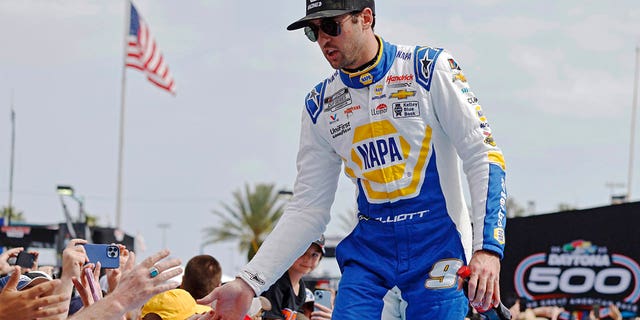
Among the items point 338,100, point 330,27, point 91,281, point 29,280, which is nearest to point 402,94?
point 338,100

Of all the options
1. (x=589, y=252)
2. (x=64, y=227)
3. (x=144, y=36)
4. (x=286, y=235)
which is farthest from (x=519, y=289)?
(x=144, y=36)

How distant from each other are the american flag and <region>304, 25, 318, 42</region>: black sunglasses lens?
1087 inches

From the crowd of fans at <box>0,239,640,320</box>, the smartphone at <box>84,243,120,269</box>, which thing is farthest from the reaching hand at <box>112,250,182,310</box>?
the smartphone at <box>84,243,120,269</box>

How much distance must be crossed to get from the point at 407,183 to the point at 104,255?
1.55m

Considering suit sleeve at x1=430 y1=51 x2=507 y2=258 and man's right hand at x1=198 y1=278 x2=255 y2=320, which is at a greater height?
suit sleeve at x1=430 y1=51 x2=507 y2=258

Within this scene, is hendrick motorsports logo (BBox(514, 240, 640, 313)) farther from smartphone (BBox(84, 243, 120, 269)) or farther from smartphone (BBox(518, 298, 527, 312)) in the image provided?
smartphone (BBox(84, 243, 120, 269))

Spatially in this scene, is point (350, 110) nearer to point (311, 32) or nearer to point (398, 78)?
point (398, 78)

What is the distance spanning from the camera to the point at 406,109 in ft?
16.3

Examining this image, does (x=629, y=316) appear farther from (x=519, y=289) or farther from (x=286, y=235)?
(x=286, y=235)

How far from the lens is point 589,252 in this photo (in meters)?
14.8

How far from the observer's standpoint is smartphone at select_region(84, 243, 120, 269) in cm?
531

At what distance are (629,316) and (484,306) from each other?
10612 millimetres

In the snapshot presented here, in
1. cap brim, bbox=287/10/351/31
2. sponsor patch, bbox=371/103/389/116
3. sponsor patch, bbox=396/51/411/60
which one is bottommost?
sponsor patch, bbox=371/103/389/116

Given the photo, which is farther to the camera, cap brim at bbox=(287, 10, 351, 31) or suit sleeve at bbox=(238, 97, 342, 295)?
suit sleeve at bbox=(238, 97, 342, 295)
